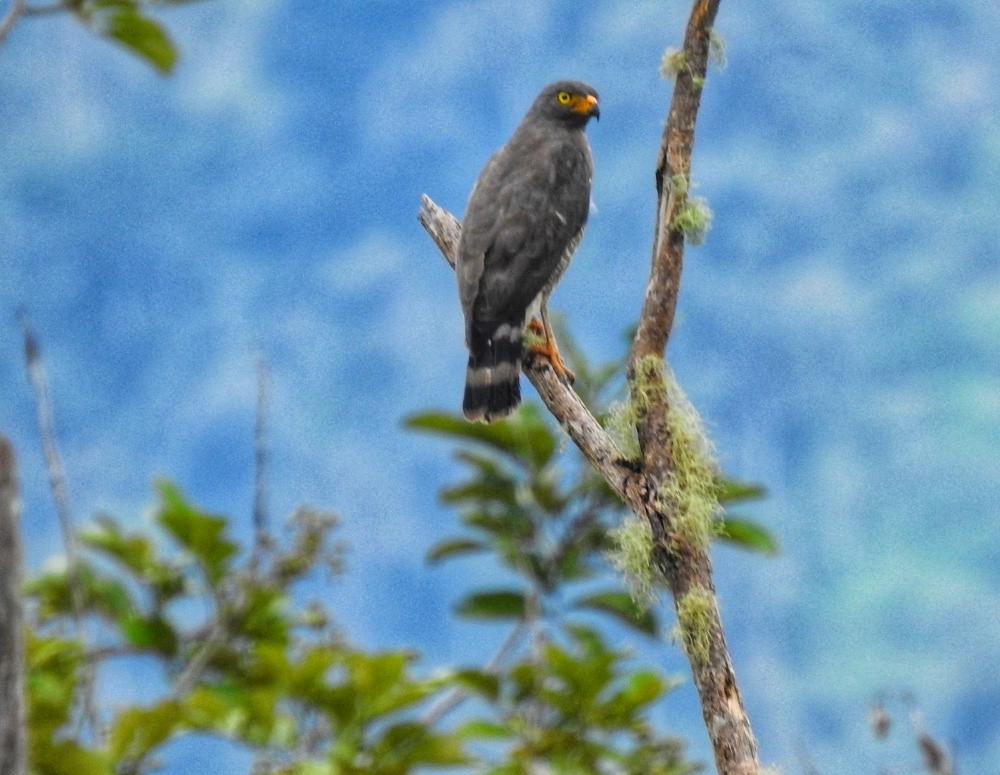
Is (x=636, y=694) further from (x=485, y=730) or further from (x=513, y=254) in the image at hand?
(x=513, y=254)

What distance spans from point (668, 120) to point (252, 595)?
8.46 feet

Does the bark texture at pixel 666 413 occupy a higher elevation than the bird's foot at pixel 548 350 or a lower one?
lower

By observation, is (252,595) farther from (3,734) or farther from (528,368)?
(3,734)

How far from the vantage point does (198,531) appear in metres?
4.95

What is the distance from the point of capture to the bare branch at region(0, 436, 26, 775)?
86.0 inches

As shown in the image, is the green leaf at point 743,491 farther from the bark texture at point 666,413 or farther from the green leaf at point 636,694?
the bark texture at point 666,413

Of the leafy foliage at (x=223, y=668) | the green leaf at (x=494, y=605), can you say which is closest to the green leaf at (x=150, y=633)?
the leafy foliage at (x=223, y=668)

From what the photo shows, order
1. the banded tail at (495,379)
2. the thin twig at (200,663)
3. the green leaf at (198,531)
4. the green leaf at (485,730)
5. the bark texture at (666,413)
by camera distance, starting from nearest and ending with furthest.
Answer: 1. the bark texture at (666,413)
2. the banded tail at (495,379)
3. the thin twig at (200,663)
4. the green leaf at (198,531)
5. the green leaf at (485,730)

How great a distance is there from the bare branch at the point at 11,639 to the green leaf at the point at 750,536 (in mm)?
4534

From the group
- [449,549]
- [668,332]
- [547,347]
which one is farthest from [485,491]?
[668,332]

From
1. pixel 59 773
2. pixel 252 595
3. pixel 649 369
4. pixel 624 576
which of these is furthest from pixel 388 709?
pixel 649 369

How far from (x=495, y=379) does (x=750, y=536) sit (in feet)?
9.22

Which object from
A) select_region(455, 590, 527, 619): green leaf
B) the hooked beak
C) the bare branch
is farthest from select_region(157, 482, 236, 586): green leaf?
the bare branch

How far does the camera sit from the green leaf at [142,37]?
5.08m
